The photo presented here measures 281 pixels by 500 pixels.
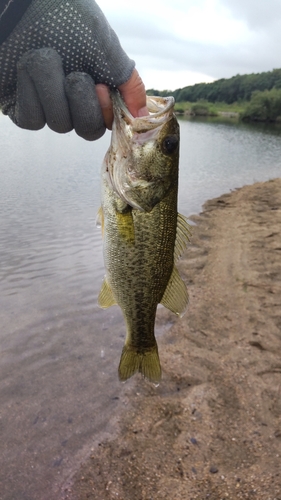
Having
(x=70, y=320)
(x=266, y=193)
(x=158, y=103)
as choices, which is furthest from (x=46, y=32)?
(x=266, y=193)

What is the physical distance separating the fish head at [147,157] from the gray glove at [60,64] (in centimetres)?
28

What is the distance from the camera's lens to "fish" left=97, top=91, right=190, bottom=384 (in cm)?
A: 237

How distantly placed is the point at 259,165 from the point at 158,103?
25661 millimetres

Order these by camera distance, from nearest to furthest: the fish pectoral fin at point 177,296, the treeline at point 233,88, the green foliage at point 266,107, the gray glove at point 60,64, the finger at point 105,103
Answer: the gray glove at point 60,64
the finger at point 105,103
the fish pectoral fin at point 177,296
the green foliage at point 266,107
the treeline at point 233,88

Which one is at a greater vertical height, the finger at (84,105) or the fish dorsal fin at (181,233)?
the finger at (84,105)

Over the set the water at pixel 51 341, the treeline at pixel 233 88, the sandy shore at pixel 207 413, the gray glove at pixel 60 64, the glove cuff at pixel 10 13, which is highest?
the treeline at pixel 233 88

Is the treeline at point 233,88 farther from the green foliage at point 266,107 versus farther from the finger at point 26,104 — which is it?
the finger at point 26,104

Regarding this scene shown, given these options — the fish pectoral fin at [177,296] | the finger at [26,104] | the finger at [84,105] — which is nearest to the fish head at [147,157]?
the finger at [84,105]

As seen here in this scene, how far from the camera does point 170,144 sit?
2430mm

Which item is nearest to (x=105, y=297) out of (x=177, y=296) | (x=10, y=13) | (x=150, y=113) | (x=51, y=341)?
(x=177, y=296)

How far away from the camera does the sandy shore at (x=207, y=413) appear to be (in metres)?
3.33

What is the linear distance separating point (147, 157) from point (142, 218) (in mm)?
399

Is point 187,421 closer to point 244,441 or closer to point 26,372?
point 244,441

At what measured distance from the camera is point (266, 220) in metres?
11.7
